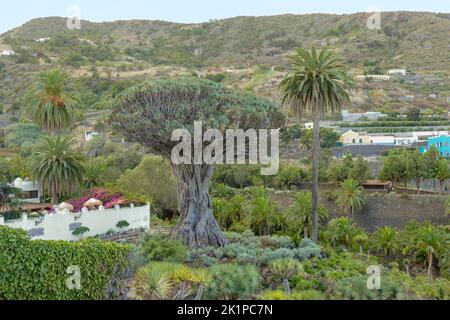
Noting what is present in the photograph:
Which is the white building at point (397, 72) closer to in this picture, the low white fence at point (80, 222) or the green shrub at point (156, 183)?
the green shrub at point (156, 183)

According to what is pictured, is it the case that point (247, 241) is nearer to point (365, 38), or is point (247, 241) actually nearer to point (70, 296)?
point (70, 296)

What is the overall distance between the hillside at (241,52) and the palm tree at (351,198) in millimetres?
22764

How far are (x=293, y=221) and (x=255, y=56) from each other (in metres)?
105

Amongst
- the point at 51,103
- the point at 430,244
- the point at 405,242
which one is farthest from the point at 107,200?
the point at 430,244

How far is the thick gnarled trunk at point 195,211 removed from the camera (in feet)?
73.4

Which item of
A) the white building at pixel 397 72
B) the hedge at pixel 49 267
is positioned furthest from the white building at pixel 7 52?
the hedge at pixel 49 267

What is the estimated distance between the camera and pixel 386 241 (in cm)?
3014

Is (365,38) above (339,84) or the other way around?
above

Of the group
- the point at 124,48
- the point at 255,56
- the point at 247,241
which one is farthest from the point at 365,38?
the point at 247,241

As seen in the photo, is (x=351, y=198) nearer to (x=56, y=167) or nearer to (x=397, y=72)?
(x=56, y=167)

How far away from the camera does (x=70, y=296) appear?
15328mm

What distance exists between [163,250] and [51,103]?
14.1 metres

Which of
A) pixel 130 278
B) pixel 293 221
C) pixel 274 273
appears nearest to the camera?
pixel 130 278

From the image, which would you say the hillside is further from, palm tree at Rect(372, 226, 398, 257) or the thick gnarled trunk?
the thick gnarled trunk
